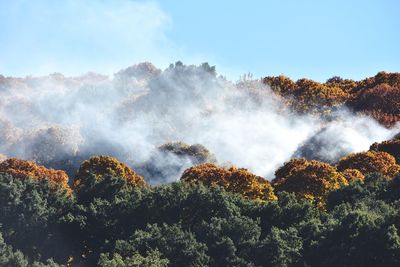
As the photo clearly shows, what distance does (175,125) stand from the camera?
156m

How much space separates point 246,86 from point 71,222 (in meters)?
112

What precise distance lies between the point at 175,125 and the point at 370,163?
6905 centimetres

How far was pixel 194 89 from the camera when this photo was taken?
174 m

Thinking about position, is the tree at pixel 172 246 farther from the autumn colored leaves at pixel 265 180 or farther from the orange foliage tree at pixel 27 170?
the orange foliage tree at pixel 27 170

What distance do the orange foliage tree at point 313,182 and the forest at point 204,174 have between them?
0.50ft

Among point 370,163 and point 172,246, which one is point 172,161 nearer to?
point 370,163

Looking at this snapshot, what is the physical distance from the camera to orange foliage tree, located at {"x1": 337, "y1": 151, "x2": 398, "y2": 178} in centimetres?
9025

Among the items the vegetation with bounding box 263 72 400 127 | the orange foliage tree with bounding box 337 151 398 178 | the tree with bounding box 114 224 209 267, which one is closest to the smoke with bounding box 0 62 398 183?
the vegetation with bounding box 263 72 400 127

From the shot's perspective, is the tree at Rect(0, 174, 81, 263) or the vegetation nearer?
the tree at Rect(0, 174, 81, 263)

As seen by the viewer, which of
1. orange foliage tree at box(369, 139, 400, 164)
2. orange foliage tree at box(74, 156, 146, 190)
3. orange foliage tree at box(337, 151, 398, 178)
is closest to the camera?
orange foliage tree at box(337, 151, 398, 178)

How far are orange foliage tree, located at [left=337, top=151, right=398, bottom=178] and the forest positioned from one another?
0.76 feet

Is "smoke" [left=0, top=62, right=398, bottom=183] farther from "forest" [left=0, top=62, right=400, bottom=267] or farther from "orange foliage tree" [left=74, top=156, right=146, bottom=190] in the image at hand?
"orange foliage tree" [left=74, top=156, right=146, bottom=190]

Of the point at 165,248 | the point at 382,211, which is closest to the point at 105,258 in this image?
the point at 165,248

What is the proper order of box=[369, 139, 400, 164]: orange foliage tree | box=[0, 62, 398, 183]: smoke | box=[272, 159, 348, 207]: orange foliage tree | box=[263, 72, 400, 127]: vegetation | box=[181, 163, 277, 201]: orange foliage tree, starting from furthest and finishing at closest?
box=[263, 72, 400, 127]: vegetation < box=[0, 62, 398, 183]: smoke < box=[369, 139, 400, 164]: orange foliage tree < box=[272, 159, 348, 207]: orange foliage tree < box=[181, 163, 277, 201]: orange foliage tree
